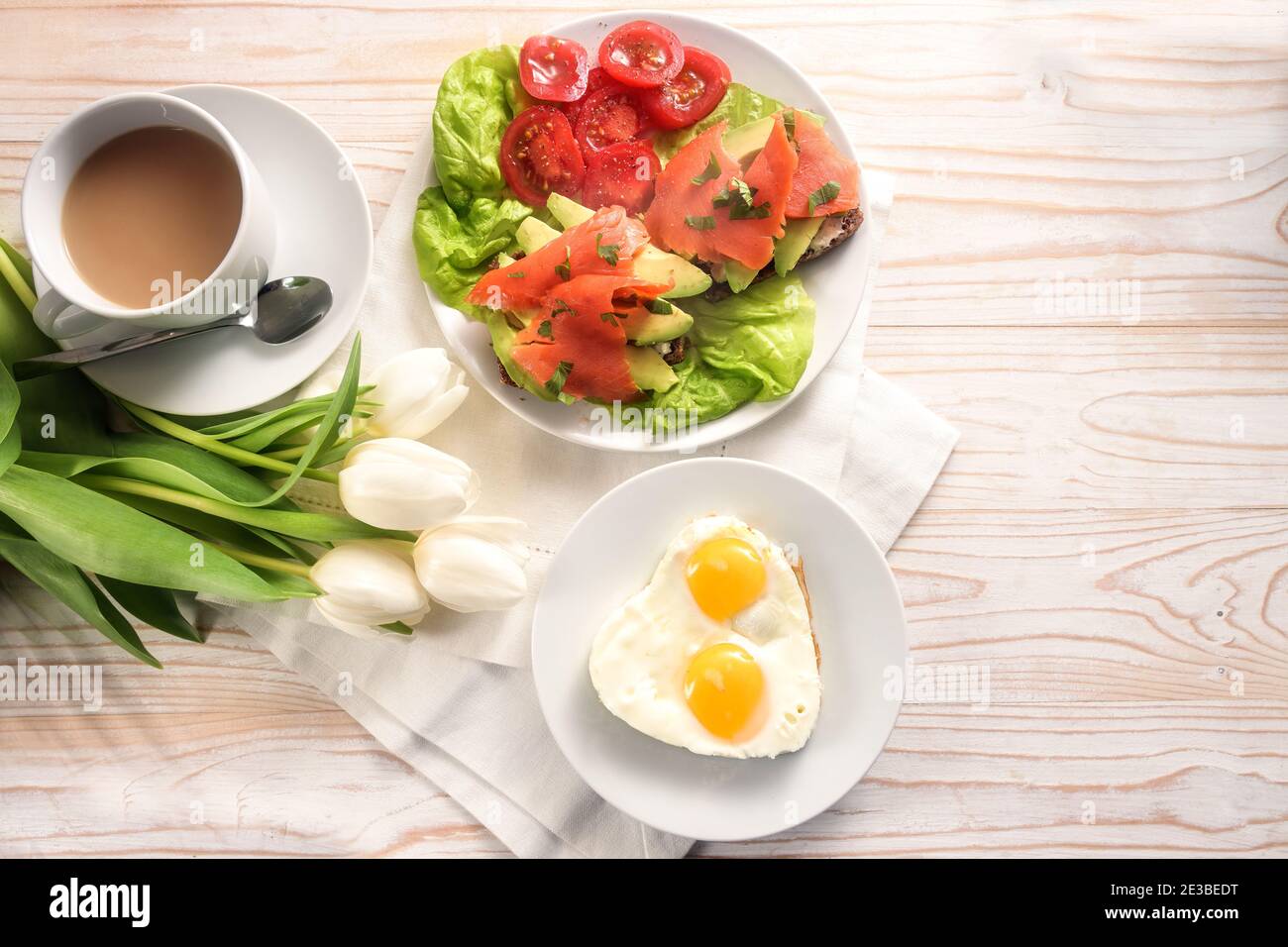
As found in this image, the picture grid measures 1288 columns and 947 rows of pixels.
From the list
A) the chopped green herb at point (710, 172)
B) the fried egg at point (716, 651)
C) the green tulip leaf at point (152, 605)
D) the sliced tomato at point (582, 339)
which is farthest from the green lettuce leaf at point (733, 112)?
the green tulip leaf at point (152, 605)

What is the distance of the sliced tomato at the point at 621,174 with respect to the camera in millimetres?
1771

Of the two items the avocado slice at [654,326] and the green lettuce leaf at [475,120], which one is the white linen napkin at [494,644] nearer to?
the green lettuce leaf at [475,120]

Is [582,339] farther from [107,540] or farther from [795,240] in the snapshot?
[107,540]

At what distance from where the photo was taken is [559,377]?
5.49ft

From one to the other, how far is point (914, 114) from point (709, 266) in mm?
637

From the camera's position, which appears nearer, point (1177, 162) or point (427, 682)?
point (427, 682)

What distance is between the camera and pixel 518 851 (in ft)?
6.12

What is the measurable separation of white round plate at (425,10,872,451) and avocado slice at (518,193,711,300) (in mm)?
208

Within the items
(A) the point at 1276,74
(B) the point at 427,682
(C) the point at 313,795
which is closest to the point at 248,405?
(B) the point at 427,682

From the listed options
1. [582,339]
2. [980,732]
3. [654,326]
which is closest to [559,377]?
[582,339]

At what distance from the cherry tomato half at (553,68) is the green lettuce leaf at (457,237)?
22 cm

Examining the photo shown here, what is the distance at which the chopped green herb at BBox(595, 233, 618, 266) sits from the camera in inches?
65.5

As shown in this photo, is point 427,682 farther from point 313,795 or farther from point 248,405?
point 248,405

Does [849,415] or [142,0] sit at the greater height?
[142,0]
